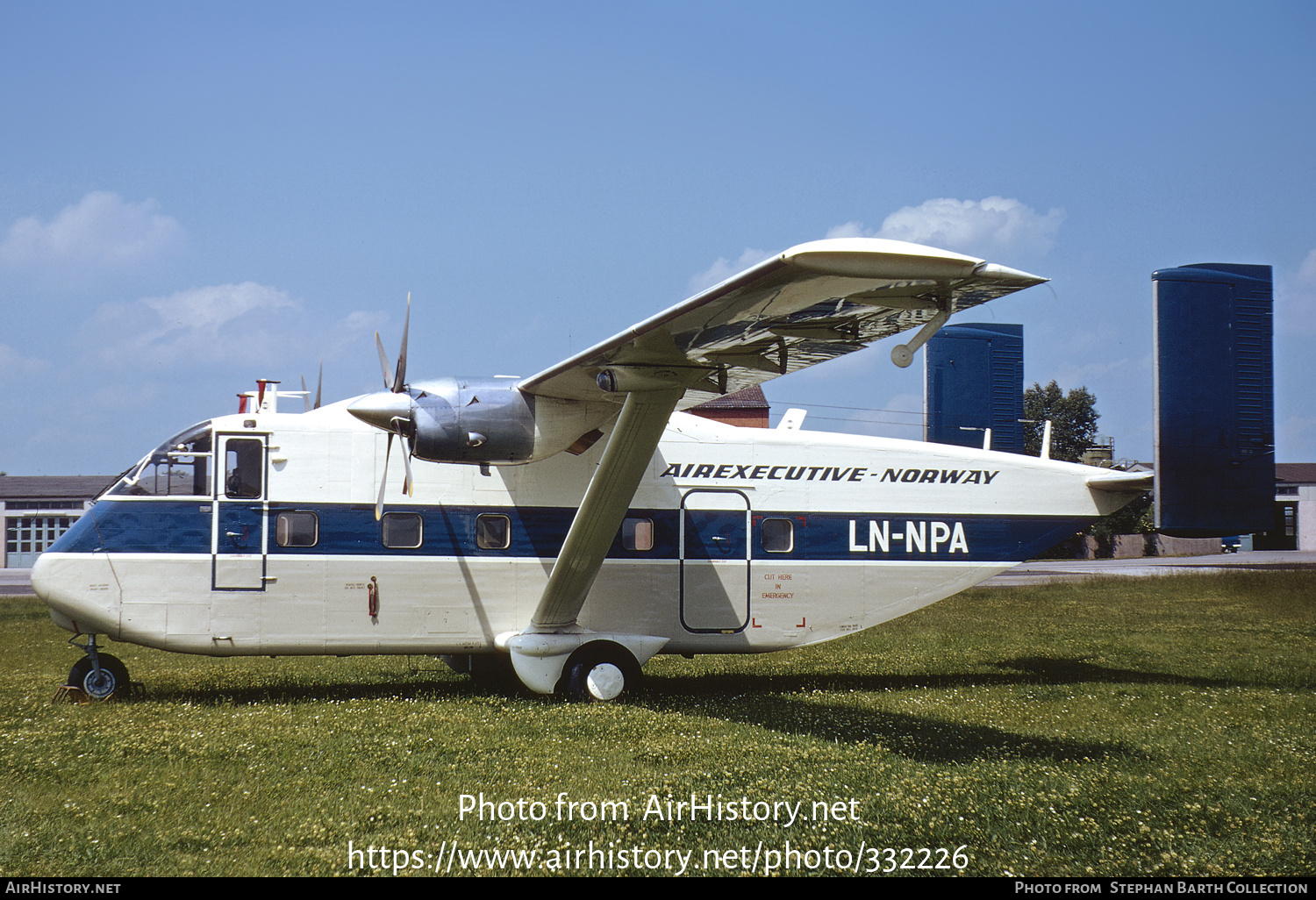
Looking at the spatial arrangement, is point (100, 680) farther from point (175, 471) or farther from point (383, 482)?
point (383, 482)

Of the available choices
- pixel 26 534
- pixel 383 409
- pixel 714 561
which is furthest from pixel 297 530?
pixel 26 534

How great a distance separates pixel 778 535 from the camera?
11.8 metres

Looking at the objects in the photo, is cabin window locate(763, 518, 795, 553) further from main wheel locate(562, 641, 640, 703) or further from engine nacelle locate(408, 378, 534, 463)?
engine nacelle locate(408, 378, 534, 463)

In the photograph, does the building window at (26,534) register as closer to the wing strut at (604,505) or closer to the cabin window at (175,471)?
the cabin window at (175,471)

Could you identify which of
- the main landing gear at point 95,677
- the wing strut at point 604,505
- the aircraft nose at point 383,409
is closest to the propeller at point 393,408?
the aircraft nose at point 383,409

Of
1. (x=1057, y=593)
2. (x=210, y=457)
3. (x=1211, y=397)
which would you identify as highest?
(x=1211, y=397)

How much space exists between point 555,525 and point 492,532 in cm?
71

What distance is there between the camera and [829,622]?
11.9 meters

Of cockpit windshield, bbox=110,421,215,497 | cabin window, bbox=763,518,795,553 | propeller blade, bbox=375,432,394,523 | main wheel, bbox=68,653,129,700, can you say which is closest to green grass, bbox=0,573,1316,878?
main wheel, bbox=68,653,129,700

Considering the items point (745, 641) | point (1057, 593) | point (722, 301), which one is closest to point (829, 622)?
point (745, 641)

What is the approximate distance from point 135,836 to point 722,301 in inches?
197

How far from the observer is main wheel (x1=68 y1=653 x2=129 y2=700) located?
10.5 m

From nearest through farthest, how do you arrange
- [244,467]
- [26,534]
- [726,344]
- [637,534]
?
[726,344], [244,467], [637,534], [26,534]
